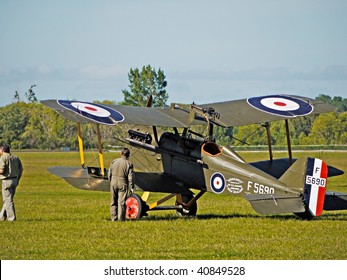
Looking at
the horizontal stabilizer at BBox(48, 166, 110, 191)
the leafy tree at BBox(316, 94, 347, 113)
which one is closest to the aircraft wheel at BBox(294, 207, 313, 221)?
the horizontal stabilizer at BBox(48, 166, 110, 191)

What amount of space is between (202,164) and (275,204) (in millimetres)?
2166

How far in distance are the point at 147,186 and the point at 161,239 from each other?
356 cm

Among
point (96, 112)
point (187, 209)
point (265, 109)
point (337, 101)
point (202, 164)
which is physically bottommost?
point (337, 101)

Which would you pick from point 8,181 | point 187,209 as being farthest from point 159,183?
point 8,181

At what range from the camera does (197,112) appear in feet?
60.0

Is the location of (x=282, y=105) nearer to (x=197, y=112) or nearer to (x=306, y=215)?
(x=197, y=112)

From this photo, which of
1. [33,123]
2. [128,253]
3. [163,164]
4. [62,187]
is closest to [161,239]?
[128,253]

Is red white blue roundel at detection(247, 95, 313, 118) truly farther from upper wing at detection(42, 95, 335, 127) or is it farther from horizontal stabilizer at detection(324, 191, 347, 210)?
horizontal stabilizer at detection(324, 191, 347, 210)

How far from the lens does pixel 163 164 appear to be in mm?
18594

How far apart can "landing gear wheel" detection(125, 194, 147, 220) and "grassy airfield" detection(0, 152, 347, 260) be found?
270 mm

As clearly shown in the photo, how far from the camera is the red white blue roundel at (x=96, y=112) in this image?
666 inches

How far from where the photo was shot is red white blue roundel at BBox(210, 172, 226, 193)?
57.8ft

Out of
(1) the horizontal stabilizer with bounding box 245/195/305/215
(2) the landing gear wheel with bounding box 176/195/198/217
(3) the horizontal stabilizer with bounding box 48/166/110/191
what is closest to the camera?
(1) the horizontal stabilizer with bounding box 245/195/305/215

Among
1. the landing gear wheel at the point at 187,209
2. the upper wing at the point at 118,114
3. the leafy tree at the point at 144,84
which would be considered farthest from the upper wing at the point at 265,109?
the leafy tree at the point at 144,84
